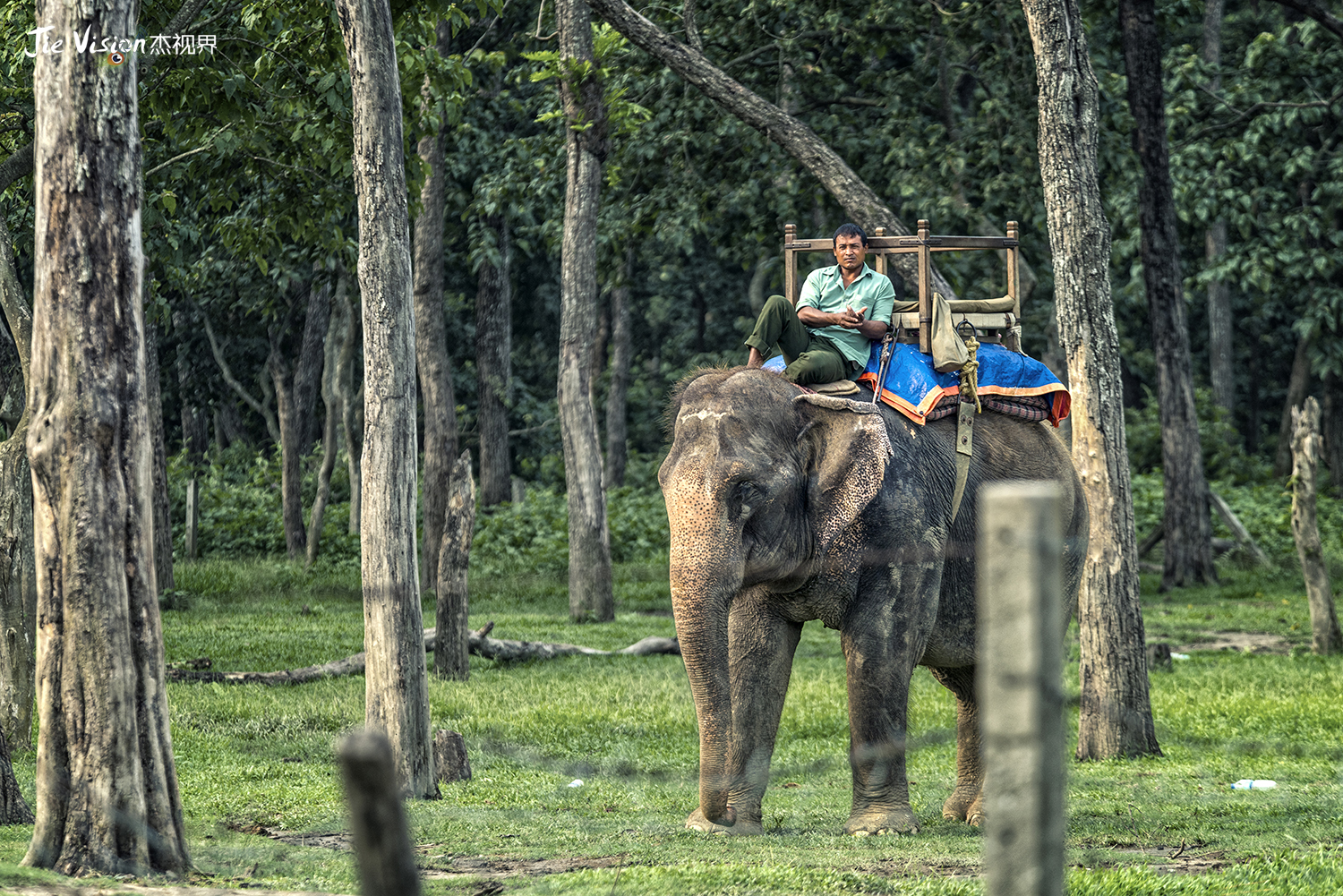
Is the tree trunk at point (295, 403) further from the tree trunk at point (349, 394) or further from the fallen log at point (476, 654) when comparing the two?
the fallen log at point (476, 654)

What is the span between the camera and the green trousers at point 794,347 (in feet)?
26.5

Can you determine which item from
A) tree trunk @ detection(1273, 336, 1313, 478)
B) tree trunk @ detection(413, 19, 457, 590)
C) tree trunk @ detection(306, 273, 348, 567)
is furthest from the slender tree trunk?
tree trunk @ detection(1273, 336, 1313, 478)

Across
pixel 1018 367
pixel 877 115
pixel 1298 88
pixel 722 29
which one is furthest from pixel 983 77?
pixel 1018 367

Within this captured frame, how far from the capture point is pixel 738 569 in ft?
24.0

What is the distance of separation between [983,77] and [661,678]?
983cm

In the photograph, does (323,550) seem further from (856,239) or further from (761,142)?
(856,239)

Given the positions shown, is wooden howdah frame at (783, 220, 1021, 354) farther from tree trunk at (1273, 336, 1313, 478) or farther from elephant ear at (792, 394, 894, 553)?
tree trunk at (1273, 336, 1313, 478)

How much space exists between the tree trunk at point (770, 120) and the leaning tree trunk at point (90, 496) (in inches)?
302

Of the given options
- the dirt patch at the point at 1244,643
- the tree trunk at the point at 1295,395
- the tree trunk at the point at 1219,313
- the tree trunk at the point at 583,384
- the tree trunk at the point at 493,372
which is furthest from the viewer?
the tree trunk at the point at 1219,313

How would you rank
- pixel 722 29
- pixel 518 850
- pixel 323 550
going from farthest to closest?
pixel 323 550, pixel 722 29, pixel 518 850

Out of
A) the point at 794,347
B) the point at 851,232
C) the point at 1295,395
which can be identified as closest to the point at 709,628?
the point at 794,347

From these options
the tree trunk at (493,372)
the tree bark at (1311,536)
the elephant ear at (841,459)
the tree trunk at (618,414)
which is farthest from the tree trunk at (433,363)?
the elephant ear at (841,459)

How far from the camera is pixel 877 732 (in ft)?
25.6

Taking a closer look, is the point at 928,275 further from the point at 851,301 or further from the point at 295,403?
the point at 295,403
